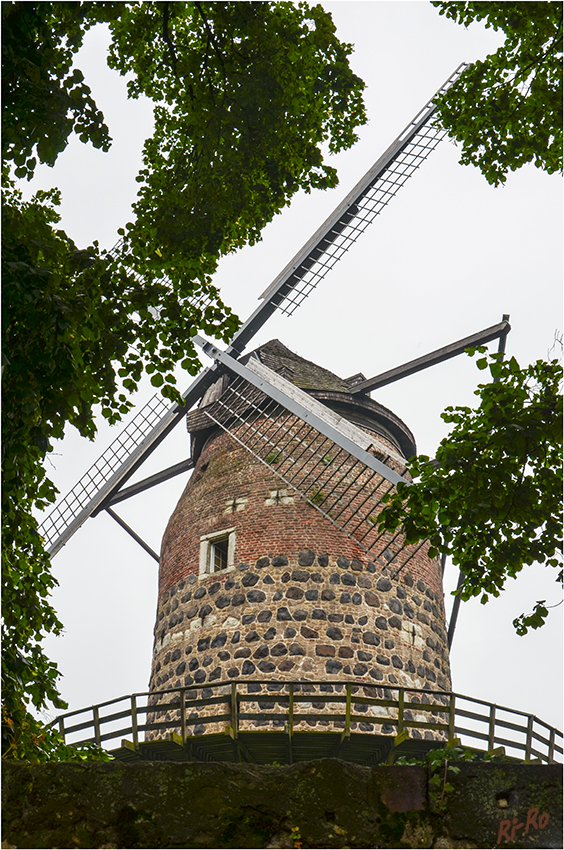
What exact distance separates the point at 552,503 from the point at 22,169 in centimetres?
444

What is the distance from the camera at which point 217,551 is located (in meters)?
11.7

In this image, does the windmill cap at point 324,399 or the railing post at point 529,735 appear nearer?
the railing post at point 529,735

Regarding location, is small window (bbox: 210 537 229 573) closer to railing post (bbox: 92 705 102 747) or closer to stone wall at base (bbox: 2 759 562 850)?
railing post (bbox: 92 705 102 747)

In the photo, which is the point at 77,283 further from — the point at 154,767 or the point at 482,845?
the point at 482,845

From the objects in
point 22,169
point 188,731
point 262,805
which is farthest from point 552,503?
point 188,731

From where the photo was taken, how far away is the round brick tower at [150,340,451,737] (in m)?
10.2

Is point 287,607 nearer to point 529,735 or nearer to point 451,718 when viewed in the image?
point 451,718

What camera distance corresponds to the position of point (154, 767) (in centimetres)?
473

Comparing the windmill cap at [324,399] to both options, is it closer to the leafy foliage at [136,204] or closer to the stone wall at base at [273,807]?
the leafy foliage at [136,204]

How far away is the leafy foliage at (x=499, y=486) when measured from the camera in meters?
5.89

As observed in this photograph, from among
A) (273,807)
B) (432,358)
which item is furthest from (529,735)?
(432,358)

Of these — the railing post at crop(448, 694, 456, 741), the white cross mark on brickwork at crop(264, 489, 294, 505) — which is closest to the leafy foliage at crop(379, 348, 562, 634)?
the railing post at crop(448, 694, 456, 741)

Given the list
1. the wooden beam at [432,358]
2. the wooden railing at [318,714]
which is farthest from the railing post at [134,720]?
the wooden beam at [432,358]

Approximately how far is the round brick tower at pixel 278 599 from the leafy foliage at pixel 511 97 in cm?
409
